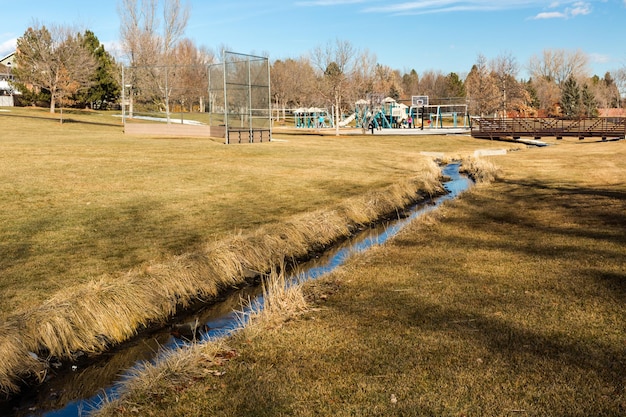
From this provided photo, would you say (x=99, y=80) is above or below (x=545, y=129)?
above

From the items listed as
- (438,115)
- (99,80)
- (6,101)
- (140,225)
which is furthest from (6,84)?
(140,225)

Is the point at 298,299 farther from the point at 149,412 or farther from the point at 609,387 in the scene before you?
the point at 609,387

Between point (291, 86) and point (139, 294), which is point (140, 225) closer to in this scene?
point (139, 294)

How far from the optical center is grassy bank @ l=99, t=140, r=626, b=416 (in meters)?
4.64

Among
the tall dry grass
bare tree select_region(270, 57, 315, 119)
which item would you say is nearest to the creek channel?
the tall dry grass

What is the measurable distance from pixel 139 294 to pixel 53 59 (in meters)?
52.3

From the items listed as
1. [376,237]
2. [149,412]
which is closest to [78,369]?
[149,412]

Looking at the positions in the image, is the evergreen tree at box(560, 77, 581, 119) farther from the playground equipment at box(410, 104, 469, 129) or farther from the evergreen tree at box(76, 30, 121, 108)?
the evergreen tree at box(76, 30, 121, 108)

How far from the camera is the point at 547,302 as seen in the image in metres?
6.72

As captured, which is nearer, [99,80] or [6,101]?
[99,80]

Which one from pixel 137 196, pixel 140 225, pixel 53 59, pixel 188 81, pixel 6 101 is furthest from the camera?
pixel 6 101

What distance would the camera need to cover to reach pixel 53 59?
173 ft

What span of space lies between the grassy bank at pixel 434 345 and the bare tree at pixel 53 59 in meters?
49.9

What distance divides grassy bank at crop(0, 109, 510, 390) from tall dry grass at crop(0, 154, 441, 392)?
0.05 feet
